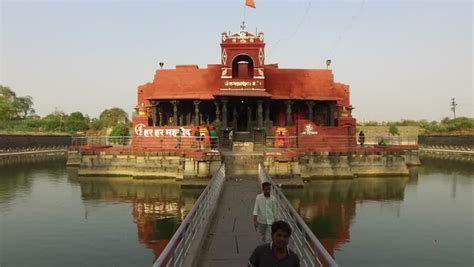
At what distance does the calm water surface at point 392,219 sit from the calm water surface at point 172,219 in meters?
0.04

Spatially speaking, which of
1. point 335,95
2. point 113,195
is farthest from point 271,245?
point 335,95

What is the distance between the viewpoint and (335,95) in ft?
136

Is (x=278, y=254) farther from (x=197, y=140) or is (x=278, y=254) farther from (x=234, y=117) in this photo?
(x=234, y=117)

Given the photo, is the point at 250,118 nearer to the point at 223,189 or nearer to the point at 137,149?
the point at 137,149

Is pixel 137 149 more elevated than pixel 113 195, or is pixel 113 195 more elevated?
pixel 137 149

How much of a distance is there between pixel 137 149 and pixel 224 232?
2073cm

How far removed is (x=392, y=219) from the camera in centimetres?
1953

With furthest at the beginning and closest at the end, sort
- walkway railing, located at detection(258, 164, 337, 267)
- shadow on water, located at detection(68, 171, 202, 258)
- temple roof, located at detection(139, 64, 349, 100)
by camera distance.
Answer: temple roof, located at detection(139, 64, 349, 100)
shadow on water, located at detection(68, 171, 202, 258)
walkway railing, located at detection(258, 164, 337, 267)

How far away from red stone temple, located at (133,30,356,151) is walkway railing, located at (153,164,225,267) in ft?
64.6

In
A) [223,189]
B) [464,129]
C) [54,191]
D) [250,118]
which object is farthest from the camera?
[464,129]

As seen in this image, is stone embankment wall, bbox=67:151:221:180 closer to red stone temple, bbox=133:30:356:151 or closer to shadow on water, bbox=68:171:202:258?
shadow on water, bbox=68:171:202:258

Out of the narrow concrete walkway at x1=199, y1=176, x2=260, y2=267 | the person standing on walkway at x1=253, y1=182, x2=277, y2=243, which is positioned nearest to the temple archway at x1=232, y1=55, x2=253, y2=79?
the narrow concrete walkway at x1=199, y1=176, x2=260, y2=267

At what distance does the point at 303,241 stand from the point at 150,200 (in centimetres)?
1689

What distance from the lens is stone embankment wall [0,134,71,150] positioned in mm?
57500
